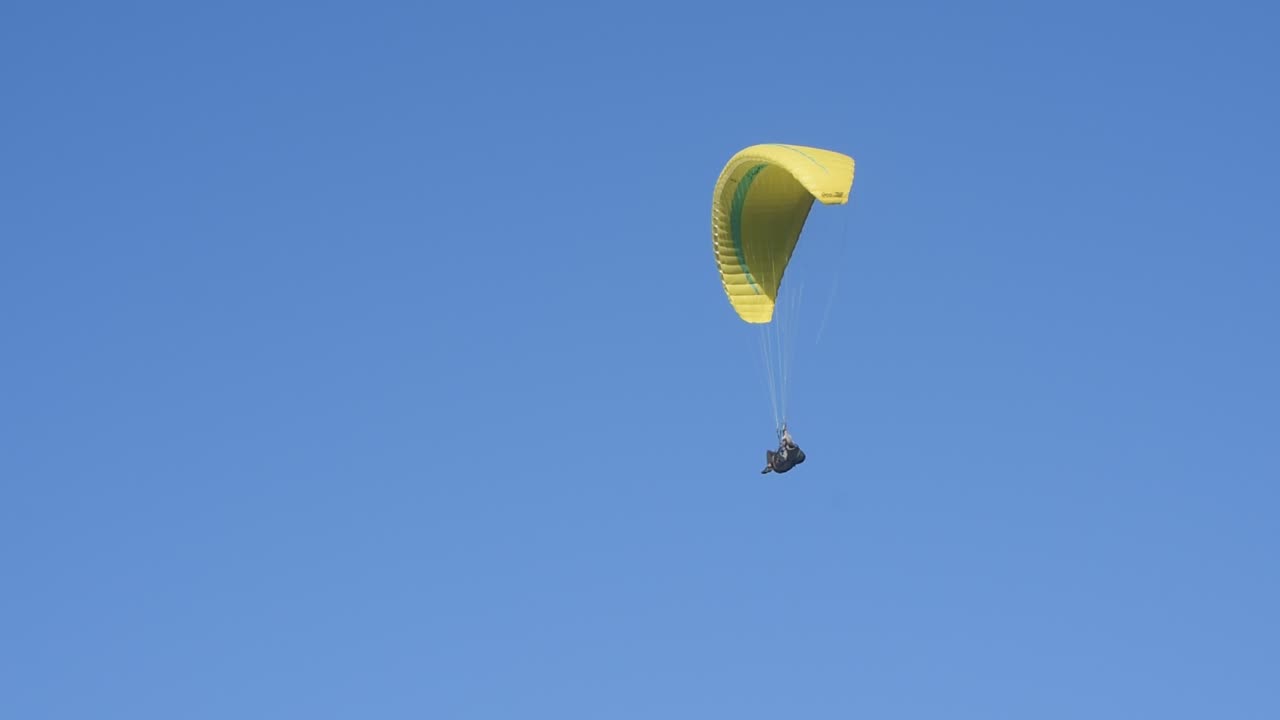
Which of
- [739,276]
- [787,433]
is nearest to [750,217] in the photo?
[739,276]

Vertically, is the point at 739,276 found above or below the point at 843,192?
above

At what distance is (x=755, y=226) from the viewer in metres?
61.5

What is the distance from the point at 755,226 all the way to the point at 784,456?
5.93 meters

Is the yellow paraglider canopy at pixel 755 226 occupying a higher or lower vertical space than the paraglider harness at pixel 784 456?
higher

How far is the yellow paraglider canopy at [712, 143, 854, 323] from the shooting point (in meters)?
60.1

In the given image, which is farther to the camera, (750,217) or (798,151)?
(750,217)

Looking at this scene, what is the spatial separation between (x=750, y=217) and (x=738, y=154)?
2.43 metres

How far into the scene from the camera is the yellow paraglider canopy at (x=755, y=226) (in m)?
60.1

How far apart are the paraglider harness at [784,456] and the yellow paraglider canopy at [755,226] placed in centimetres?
458

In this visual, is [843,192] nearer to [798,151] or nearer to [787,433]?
[798,151]

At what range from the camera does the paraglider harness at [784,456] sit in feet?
192

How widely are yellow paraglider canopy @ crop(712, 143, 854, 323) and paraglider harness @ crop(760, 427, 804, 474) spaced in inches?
180

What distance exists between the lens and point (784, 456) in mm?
58719

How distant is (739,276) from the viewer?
205ft
